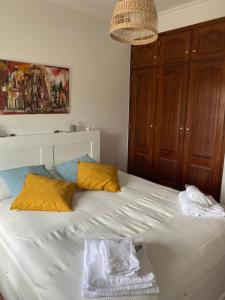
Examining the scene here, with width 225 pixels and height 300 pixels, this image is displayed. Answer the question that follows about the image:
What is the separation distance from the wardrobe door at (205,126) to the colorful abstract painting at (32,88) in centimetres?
165

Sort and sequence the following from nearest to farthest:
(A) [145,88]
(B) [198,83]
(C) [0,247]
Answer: (C) [0,247] → (B) [198,83] → (A) [145,88]

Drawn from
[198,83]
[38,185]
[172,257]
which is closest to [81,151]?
[38,185]

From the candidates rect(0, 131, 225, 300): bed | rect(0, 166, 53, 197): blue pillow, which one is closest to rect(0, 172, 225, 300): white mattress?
rect(0, 131, 225, 300): bed

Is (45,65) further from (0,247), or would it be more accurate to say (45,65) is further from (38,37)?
(0,247)

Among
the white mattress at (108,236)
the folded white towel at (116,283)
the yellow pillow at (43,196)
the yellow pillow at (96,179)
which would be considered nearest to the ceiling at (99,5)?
the yellow pillow at (96,179)

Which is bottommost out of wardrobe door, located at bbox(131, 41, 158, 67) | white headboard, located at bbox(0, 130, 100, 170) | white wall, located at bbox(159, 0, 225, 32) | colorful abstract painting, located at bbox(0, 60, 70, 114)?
white headboard, located at bbox(0, 130, 100, 170)

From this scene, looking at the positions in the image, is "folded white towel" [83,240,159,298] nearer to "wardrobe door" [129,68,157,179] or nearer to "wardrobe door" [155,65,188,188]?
"wardrobe door" [155,65,188,188]

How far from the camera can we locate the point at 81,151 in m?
3.07

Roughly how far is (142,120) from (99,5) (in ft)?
5.45

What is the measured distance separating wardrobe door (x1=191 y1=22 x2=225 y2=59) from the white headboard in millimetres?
1647

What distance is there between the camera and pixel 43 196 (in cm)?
201

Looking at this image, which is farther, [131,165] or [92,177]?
[131,165]

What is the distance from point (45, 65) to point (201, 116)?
2.02 metres

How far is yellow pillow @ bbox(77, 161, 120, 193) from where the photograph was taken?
95.9 inches
